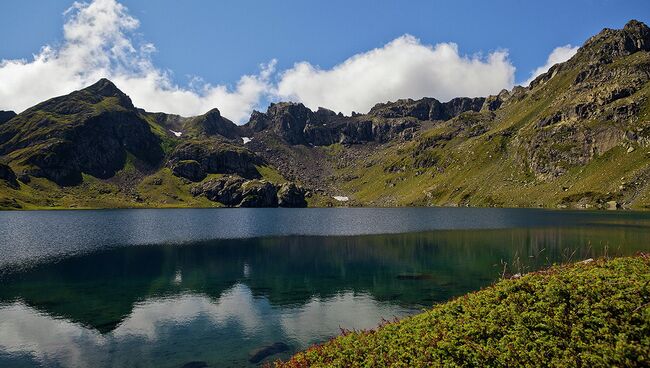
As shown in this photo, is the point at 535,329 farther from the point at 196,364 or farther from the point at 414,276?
the point at 414,276

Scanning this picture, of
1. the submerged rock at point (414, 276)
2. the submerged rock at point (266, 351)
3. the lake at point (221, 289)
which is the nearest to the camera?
the submerged rock at point (266, 351)

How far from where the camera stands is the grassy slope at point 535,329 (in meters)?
16.2

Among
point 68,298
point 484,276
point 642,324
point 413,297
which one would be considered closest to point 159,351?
point 68,298

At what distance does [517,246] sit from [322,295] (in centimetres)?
5972

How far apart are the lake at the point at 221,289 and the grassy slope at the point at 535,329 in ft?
51.8

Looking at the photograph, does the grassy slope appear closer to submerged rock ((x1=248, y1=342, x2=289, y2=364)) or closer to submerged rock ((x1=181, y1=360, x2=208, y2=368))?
submerged rock ((x1=248, y1=342, x2=289, y2=364))

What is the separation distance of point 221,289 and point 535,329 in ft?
160

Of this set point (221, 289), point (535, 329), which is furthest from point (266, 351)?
point (221, 289)

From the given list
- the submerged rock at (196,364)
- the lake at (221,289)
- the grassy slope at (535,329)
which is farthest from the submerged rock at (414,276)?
the grassy slope at (535,329)

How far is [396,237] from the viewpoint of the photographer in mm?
118688

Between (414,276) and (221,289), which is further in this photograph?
(414,276)

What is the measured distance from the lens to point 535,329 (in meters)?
18.2

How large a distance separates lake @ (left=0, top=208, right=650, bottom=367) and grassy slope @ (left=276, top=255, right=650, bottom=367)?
15.8 m

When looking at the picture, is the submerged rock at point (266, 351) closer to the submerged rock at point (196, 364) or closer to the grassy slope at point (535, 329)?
the submerged rock at point (196, 364)
